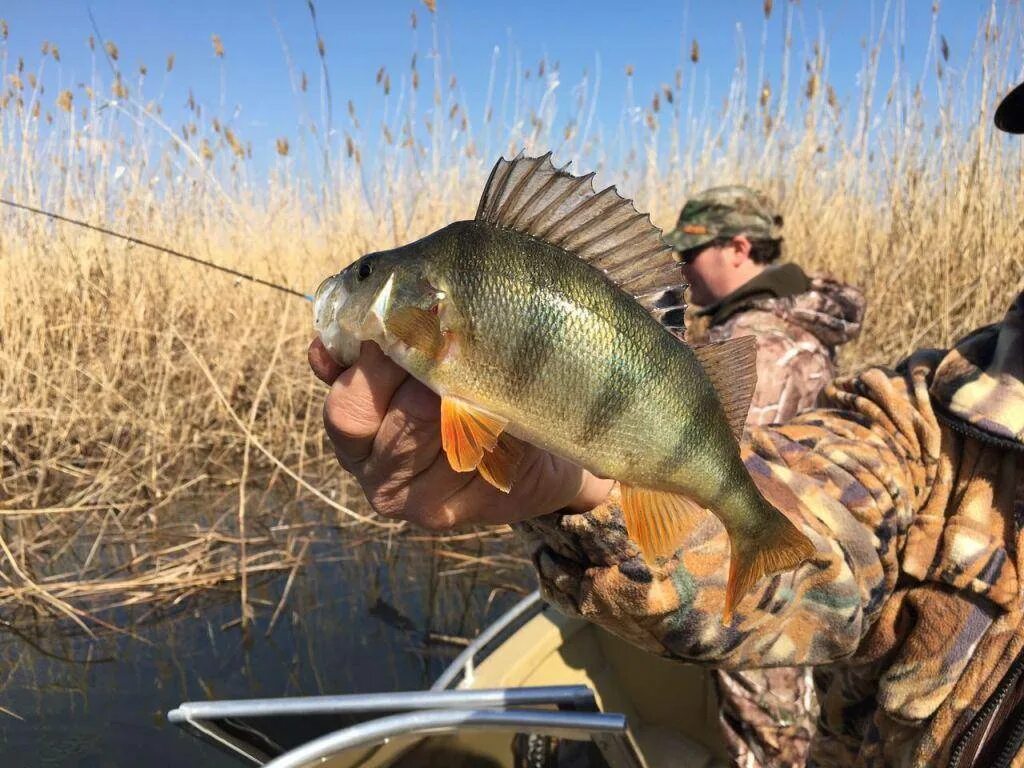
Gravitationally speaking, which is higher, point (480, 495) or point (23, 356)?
point (480, 495)

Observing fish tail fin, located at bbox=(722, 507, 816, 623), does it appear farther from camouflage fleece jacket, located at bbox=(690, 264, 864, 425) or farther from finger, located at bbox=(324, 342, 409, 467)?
camouflage fleece jacket, located at bbox=(690, 264, 864, 425)

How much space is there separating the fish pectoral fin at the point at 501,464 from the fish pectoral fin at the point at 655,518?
0.16 m

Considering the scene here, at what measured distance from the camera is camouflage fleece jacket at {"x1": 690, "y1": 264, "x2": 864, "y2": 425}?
3375 mm

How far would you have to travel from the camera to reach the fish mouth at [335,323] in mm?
951

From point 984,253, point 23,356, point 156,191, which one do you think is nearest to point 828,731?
point 984,253

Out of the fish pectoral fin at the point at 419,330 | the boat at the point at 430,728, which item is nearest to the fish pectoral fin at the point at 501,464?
the fish pectoral fin at the point at 419,330

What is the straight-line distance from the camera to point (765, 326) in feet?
11.5

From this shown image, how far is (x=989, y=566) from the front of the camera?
1406 millimetres

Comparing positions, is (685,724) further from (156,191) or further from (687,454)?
(156,191)

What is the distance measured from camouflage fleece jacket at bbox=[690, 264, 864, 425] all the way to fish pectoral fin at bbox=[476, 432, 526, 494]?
2616 mm

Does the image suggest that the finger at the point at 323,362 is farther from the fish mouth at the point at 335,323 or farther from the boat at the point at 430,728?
the boat at the point at 430,728

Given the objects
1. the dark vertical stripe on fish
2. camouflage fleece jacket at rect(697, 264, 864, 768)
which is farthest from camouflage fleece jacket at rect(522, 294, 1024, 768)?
camouflage fleece jacket at rect(697, 264, 864, 768)

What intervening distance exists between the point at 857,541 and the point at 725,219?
2866mm

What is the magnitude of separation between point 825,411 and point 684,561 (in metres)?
0.74
